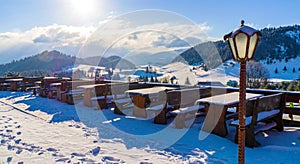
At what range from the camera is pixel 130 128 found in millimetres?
5344

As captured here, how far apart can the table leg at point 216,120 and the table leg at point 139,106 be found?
1763mm

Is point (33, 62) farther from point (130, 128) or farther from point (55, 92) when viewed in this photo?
point (130, 128)

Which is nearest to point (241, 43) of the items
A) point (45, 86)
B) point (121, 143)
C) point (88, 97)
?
point (121, 143)

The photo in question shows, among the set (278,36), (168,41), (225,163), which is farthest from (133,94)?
(278,36)

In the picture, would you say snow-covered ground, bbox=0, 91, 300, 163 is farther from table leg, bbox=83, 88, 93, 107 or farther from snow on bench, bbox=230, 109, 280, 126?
table leg, bbox=83, 88, 93, 107

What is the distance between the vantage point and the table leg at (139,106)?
6.20 metres

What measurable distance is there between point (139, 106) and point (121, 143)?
6.59 ft

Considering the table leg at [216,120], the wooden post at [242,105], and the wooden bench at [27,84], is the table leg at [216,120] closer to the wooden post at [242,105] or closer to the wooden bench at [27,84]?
the wooden post at [242,105]

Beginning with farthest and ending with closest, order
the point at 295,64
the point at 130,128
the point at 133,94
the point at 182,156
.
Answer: the point at 295,64, the point at 133,94, the point at 130,128, the point at 182,156

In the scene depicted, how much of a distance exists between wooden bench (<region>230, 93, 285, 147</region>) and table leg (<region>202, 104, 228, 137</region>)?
0.36 m

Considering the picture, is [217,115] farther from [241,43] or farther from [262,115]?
[241,43]

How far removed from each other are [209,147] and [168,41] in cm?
742

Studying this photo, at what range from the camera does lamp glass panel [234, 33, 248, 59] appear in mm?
2391

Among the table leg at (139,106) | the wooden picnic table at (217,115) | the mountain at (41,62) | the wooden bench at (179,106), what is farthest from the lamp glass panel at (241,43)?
the mountain at (41,62)
